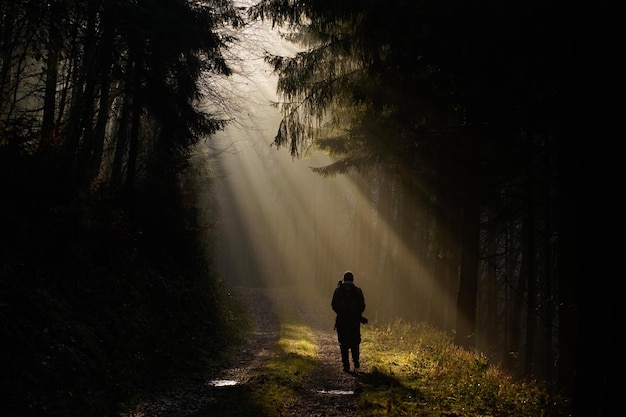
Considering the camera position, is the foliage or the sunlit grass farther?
the sunlit grass

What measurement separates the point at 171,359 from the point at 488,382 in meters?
6.16

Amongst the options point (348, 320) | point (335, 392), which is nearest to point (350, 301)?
point (348, 320)

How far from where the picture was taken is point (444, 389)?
9.38 meters

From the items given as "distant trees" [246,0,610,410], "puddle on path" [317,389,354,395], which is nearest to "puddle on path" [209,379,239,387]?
"puddle on path" [317,389,354,395]

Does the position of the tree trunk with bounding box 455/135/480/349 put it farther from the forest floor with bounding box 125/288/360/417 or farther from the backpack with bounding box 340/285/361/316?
the backpack with bounding box 340/285/361/316

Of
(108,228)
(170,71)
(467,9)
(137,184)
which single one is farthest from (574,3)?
(137,184)

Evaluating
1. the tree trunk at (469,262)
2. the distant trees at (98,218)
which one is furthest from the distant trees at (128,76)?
the tree trunk at (469,262)

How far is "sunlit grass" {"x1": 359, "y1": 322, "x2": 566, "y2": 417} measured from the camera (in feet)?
26.2

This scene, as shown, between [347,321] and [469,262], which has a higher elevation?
[469,262]

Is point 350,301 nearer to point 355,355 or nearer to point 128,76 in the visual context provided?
point 355,355

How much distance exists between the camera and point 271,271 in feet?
221

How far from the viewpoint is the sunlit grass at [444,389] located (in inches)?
314

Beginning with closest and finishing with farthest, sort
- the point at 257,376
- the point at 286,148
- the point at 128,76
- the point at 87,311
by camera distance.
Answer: the point at 87,311, the point at 257,376, the point at 286,148, the point at 128,76

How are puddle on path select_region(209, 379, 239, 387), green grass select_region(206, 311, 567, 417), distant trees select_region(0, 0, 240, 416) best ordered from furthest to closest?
puddle on path select_region(209, 379, 239, 387)
green grass select_region(206, 311, 567, 417)
distant trees select_region(0, 0, 240, 416)
